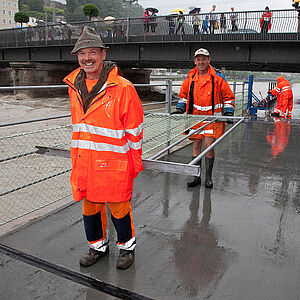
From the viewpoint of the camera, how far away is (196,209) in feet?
12.7

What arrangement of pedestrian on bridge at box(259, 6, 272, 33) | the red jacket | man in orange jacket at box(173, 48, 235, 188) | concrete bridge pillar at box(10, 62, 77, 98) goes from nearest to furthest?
man in orange jacket at box(173, 48, 235, 188) < pedestrian on bridge at box(259, 6, 272, 33) < the red jacket < concrete bridge pillar at box(10, 62, 77, 98)

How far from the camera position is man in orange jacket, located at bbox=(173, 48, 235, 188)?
448 centimetres

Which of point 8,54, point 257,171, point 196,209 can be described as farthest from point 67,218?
point 8,54

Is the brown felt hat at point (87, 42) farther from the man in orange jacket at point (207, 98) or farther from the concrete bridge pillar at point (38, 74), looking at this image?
the concrete bridge pillar at point (38, 74)

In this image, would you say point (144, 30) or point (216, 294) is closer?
point (216, 294)

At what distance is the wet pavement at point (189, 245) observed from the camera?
7.97 feet

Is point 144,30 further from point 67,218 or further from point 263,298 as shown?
point 263,298

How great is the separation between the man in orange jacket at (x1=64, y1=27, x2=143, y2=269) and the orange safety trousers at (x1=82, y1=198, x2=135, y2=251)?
2.8 inches

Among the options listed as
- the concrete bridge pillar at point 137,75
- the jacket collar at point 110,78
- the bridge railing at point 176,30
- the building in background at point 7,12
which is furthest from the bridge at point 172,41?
the building in background at point 7,12

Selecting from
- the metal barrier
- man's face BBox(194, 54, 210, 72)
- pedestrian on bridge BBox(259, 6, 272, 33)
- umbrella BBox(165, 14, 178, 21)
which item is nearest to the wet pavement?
the metal barrier

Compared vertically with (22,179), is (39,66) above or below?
above

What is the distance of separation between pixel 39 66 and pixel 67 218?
88.6 ft

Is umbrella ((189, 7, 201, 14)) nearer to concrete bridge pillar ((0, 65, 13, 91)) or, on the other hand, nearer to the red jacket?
the red jacket

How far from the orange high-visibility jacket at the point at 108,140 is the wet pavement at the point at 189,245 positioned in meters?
0.68
